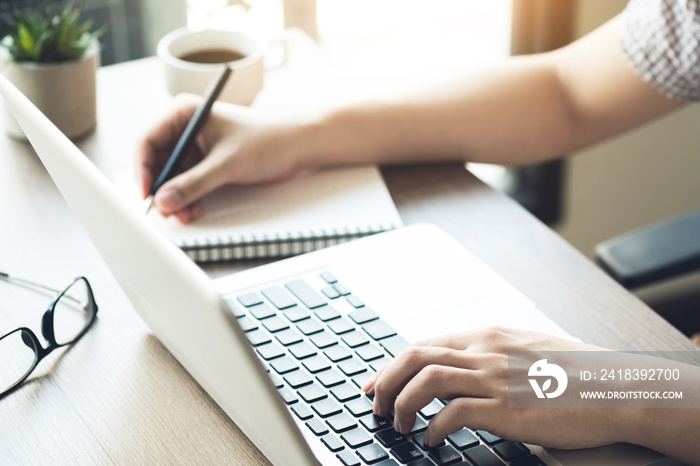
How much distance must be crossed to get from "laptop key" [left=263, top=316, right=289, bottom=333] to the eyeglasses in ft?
0.53

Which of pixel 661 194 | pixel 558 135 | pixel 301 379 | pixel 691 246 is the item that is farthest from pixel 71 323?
pixel 661 194

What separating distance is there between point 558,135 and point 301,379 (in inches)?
21.0

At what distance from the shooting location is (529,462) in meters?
0.55

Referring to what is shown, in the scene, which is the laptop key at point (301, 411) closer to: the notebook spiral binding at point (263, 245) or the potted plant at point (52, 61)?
the notebook spiral binding at point (263, 245)

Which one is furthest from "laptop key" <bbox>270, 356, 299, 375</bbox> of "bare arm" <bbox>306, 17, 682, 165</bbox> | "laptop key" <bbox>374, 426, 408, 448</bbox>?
"bare arm" <bbox>306, 17, 682, 165</bbox>

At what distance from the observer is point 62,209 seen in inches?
34.0

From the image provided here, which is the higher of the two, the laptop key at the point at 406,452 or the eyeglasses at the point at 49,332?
the laptop key at the point at 406,452

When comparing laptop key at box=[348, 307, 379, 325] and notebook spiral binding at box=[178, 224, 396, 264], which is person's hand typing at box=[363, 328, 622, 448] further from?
notebook spiral binding at box=[178, 224, 396, 264]

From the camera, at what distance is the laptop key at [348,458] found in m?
0.55

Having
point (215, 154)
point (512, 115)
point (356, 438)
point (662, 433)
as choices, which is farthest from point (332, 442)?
point (512, 115)

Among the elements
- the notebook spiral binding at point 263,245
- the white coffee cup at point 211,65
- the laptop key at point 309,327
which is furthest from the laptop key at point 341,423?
the white coffee cup at point 211,65

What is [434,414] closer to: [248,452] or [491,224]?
[248,452]

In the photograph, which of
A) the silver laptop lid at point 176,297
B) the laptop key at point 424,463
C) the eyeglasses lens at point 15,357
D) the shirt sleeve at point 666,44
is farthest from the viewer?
the shirt sleeve at point 666,44

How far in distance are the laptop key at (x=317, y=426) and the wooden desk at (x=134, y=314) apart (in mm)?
42
